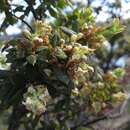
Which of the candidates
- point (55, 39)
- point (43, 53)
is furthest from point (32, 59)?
point (55, 39)

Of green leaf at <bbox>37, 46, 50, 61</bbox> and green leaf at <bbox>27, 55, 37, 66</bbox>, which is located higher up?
green leaf at <bbox>37, 46, 50, 61</bbox>

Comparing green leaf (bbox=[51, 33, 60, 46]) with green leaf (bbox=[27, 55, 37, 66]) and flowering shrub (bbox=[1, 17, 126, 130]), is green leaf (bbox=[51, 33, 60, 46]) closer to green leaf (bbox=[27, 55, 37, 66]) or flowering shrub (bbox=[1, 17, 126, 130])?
flowering shrub (bbox=[1, 17, 126, 130])

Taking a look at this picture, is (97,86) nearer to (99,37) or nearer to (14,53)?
(99,37)

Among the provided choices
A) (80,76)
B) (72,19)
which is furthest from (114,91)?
(80,76)

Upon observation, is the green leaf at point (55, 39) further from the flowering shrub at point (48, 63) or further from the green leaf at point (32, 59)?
the green leaf at point (32, 59)

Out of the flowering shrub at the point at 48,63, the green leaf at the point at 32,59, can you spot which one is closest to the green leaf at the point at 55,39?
the flowering shrub at the point at 48,63

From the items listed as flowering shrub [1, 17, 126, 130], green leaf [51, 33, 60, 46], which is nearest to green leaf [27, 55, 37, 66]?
flowering shrub [1, 17, 126, 130]

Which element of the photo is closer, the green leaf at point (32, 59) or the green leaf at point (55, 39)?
the green leaf at point (32, 59)

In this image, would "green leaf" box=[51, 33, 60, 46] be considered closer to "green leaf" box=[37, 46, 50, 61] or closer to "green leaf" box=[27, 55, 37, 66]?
"green leaf" box=[37, 46, 50, 61]

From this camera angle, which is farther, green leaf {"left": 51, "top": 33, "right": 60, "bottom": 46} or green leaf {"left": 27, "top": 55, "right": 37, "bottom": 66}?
green leaf {"left": 51, "top": 33, "right": 60, "bottom": 46}

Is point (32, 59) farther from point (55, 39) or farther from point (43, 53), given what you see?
point (55, 39)

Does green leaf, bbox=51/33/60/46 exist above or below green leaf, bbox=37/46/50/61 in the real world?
above
